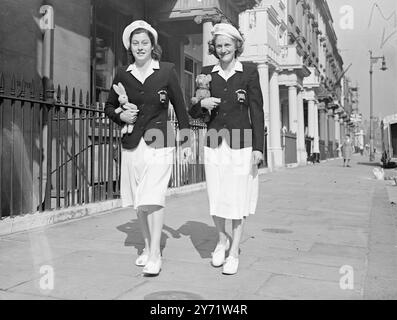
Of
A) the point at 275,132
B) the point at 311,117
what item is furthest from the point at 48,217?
the point at 311,117

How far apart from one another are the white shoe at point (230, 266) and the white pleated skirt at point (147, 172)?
2.45 ft

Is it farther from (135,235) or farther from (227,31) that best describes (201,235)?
(227,31)

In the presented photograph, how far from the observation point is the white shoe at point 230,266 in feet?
12.3

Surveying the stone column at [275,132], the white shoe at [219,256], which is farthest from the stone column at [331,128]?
the white shoe at [219,256]

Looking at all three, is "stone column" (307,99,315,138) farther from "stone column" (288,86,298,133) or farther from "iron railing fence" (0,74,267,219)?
"iron railing fence" (0,74,267,219)

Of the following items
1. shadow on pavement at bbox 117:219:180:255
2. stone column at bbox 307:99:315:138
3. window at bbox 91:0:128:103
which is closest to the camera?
shadow on pavement at bbox 117:219:180:255

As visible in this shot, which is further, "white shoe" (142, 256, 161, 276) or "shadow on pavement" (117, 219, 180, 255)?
"shadow on pavement" (117, 219, 180, 255)

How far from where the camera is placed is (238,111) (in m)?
3.88

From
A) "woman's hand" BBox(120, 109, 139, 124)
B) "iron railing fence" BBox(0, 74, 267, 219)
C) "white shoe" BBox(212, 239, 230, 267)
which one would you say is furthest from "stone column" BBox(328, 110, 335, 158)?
"woman's hand" BBox(120, 109, 139, 124)

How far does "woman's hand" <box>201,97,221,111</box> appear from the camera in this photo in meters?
3.80

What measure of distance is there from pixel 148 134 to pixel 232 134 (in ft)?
2.39

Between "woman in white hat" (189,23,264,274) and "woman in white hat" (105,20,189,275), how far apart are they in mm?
353
